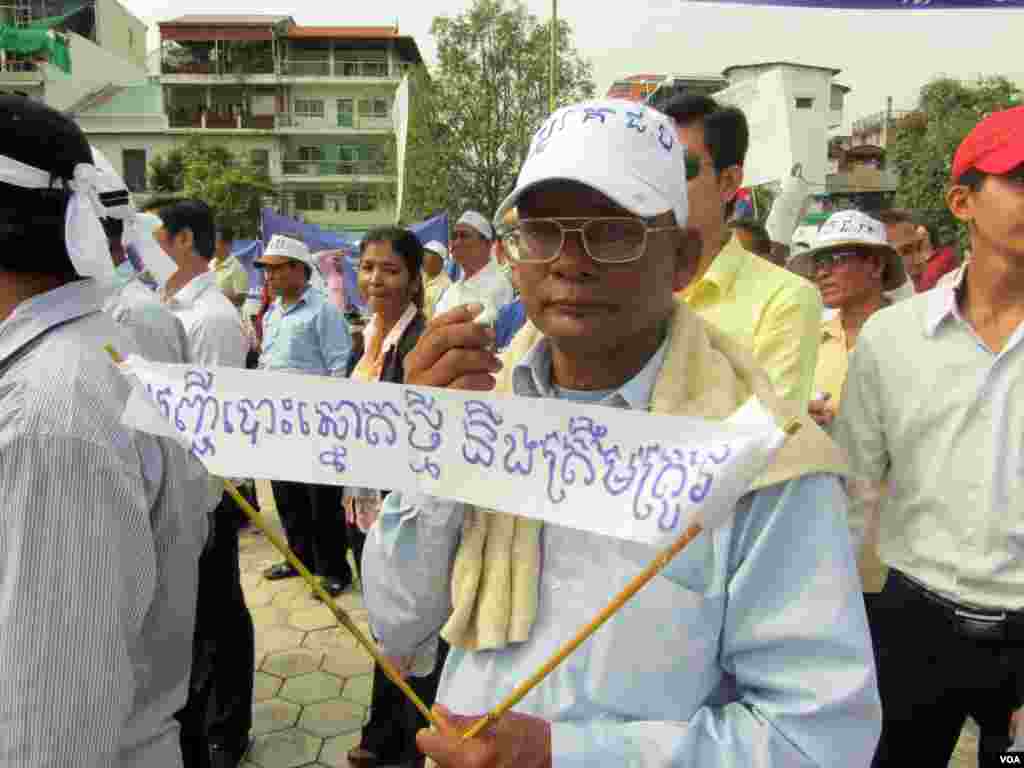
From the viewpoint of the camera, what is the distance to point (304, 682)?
12.3 feet

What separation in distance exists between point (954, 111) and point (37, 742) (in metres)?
34.2

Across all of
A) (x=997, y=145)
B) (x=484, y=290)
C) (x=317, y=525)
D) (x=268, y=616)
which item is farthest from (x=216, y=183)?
(x=997, y=145)

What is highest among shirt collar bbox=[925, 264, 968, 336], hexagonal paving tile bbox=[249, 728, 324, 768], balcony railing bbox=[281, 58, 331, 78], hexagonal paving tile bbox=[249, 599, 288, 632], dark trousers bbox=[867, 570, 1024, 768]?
balcony railing bbox=[281, 58, 331, 78]

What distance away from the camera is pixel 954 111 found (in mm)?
28828

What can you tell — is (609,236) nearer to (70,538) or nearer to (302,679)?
(70,538)

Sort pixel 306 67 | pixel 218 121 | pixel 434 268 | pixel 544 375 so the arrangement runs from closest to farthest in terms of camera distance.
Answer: pixel 544 375, pixel 434 268, pixel 218 121, pixel 306 67

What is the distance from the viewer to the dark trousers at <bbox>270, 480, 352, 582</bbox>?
4637 mm

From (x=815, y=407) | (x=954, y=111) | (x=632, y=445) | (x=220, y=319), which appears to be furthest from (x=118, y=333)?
(x=954, y=111)

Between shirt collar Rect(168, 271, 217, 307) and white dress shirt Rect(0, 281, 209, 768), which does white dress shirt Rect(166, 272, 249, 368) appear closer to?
shirt collar Rect(168, 271, 217, 307)

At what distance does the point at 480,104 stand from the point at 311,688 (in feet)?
78.8

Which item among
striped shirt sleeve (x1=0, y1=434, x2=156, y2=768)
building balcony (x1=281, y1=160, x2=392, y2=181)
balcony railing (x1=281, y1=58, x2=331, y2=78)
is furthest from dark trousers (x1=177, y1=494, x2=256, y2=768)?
balcony railing (x1=281, y1=58, x2=331, y2=78)

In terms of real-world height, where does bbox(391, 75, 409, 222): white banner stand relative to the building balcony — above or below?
below

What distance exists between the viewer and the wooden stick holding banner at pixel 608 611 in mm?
887

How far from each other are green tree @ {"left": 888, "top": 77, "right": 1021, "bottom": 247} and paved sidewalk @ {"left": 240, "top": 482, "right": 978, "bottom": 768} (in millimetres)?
20997
